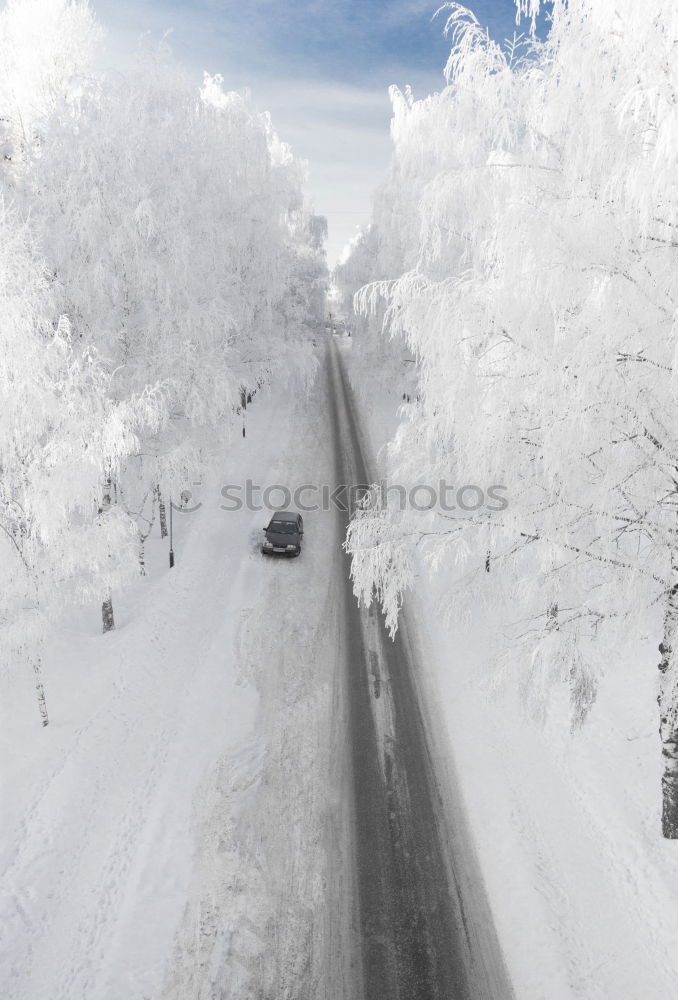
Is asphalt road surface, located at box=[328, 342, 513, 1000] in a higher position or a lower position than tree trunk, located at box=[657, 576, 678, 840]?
lower

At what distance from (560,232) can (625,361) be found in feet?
5.22

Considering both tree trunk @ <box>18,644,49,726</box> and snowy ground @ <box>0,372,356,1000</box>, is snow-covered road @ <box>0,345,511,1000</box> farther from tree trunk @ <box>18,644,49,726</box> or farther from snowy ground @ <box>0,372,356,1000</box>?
tree trunk @ <box>18,644,49,726</box>

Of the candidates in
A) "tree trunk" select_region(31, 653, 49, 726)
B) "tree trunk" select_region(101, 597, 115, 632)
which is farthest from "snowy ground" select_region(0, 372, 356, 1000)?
"tree trunk" select_region(101, 597, 115, 632)

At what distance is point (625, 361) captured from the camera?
20.9ft

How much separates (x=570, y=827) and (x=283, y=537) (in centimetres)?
1218

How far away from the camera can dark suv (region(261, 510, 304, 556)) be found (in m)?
19.5

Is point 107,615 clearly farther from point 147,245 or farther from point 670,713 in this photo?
point 670,713

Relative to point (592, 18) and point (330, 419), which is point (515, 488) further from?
point (330, 419)

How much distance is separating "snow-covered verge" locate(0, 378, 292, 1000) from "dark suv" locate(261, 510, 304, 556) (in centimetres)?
141

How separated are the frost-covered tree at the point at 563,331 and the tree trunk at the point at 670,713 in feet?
0.11

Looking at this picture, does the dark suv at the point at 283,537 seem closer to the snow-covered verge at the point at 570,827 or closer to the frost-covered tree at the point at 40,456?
the snow-covered verge at the point at 570,827

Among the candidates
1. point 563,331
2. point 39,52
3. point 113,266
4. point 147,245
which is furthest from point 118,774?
point 39,52

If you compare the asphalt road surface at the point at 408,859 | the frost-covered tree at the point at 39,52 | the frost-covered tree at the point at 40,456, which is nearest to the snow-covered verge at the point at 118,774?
the frost-covered tree at the point at 40,456

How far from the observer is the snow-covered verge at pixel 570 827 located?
7840 millimetres
